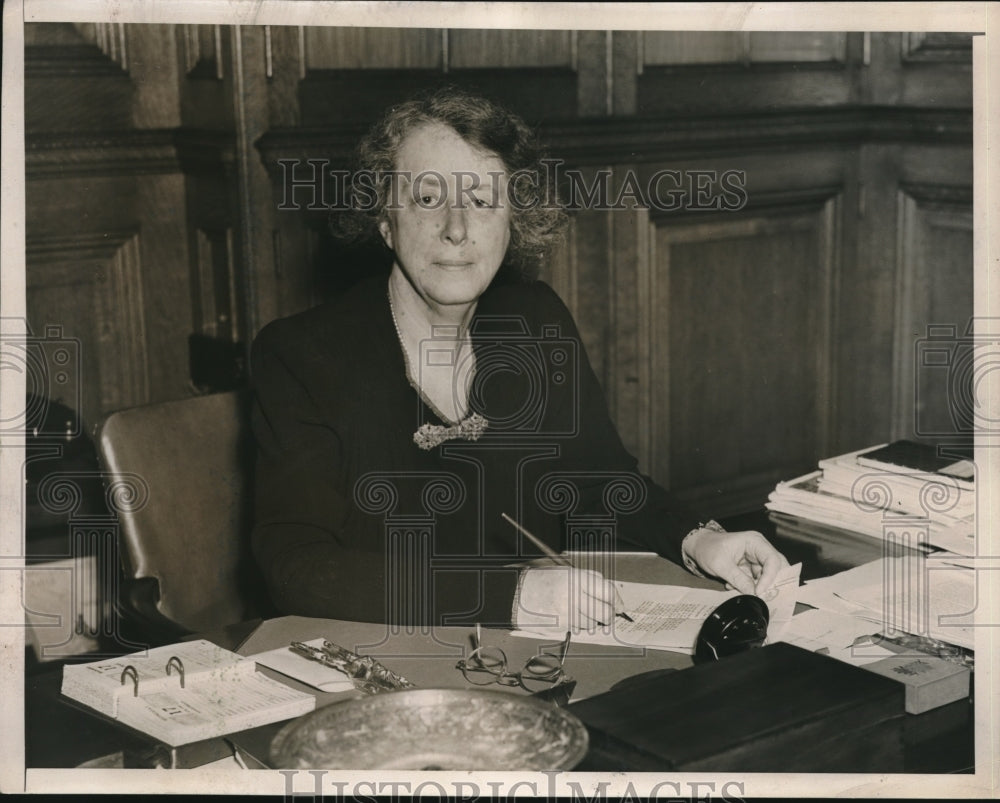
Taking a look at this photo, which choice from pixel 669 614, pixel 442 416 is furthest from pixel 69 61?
pixel 669 614

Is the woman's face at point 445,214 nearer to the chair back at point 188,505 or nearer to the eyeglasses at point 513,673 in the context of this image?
the chair back at point 188,505

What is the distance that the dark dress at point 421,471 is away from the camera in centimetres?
206

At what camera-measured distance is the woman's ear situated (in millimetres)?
2477

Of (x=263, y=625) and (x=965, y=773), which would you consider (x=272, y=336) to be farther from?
(x=965, y=773)

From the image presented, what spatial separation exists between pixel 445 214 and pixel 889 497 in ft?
3.33

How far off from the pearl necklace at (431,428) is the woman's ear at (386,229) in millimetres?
118

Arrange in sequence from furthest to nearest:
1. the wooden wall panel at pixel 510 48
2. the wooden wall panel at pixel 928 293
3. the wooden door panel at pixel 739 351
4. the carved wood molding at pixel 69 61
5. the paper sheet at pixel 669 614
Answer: the wooden wall panel at pixel 928 293 < the wooden door panel at pixel 739 351 < the wooden wall panel at pixel 510 48 < the carved wood molding at pixel 69 61 < the paper sheet at pixel 669 614

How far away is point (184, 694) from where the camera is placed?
5.56ft

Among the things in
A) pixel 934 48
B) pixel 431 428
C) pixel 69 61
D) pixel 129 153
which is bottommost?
pixel 431 428

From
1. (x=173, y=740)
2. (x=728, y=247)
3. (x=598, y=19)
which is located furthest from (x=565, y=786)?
(x=728, y=247)

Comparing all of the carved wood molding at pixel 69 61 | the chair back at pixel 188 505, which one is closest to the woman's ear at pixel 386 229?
the chair back at pixel 188 505

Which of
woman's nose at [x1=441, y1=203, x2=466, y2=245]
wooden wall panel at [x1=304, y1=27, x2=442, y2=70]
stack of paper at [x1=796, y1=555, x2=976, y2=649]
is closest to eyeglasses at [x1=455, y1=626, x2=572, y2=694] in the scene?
stack of paper at [x1=796, y1=555, x2=976, y2=649]

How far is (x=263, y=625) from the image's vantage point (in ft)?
6.38

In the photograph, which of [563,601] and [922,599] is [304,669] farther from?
[922,599]
